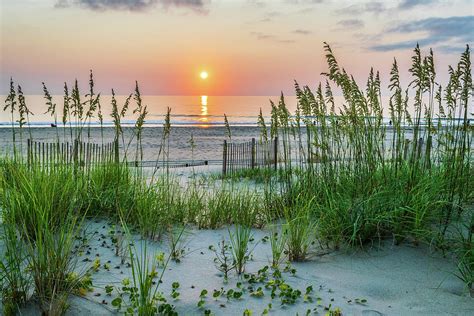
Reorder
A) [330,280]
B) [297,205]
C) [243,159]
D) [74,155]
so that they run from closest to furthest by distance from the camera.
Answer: [330,280] < [297,205] < [74,155] < [243,159]

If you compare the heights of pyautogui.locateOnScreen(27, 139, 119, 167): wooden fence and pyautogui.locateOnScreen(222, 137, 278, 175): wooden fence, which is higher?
pyautogui.locateOnScreen(27, 139, 119, 167): wooden fence

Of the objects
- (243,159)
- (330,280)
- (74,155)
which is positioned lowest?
(330,280)

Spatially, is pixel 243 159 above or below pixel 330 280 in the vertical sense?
above

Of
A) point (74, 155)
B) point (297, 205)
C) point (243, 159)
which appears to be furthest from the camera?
point (243, 159)

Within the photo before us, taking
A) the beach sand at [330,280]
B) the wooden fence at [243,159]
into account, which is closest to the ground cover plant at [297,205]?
the beach sand at [330,280]

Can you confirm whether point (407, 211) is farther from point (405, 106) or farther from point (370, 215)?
point (405, 106)

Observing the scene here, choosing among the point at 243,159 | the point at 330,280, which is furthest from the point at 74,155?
the point at 243,159

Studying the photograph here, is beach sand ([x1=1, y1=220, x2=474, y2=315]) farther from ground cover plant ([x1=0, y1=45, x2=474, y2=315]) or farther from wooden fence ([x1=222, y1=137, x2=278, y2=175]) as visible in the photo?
wooden fence ([x1=222, y1=137, x2=278, y2=175])

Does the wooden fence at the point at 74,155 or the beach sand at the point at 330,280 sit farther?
the wooden fence at the point at 74,155

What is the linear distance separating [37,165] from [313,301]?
3.54 metres

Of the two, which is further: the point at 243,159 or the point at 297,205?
the point at 243,159

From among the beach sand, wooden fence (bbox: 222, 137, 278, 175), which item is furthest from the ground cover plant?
wooden fence (bbox: 222, 137, 278, 175)

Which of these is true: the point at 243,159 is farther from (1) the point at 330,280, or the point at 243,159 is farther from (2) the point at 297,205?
(1) the point at 330,280

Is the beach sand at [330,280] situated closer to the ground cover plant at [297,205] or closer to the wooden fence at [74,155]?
the ground cover plant at [297,205]
